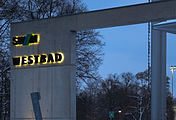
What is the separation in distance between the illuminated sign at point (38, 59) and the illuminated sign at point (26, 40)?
575 millimetres

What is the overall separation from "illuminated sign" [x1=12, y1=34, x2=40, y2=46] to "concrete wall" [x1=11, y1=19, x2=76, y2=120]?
155 millimetres

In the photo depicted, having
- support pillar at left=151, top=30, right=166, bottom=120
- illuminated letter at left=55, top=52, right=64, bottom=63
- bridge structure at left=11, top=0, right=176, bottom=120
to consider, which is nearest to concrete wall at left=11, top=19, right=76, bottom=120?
bridge structure at left=11, top=0, right=176, bottom=120

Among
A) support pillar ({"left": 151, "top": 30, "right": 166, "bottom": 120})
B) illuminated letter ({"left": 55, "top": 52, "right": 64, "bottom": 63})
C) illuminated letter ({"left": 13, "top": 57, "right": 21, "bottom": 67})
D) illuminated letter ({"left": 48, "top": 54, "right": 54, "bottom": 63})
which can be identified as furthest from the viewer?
support pillar ({"left": 151, "top": 30, "right": 166, "bottom": 120})

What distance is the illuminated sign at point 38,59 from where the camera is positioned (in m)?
16.8

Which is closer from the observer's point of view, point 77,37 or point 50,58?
point 50,58

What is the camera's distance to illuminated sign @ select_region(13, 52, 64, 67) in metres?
16.8

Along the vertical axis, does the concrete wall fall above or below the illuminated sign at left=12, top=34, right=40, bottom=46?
below

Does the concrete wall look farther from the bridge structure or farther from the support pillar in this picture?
the support pillar

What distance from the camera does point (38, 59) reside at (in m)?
17.2

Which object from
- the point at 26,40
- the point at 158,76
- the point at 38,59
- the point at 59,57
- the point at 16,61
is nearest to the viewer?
the point at 59,57

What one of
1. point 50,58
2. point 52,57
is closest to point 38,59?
point 50,58

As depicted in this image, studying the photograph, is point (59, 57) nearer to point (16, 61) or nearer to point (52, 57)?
point (52, 57)

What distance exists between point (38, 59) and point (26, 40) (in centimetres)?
108

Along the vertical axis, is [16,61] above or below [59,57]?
below
